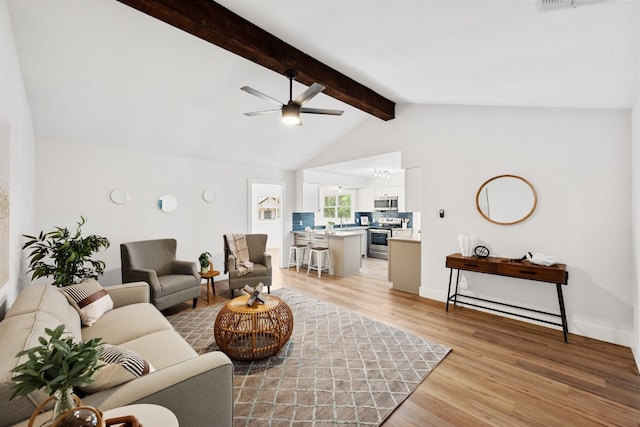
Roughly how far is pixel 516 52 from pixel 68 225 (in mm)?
5204

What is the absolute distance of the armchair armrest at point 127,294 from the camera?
262cm

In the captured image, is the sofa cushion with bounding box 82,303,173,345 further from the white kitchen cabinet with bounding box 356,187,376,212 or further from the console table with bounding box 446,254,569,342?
the white kitchen cabinet with bounding box 356,187,376,212

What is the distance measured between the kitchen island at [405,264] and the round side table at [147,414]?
395 centimetres

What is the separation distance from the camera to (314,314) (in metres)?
3.55

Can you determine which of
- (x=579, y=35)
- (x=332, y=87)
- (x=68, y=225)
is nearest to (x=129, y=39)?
(x=332, y=87)

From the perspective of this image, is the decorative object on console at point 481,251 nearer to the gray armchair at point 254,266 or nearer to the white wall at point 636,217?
the white wall at point 636,217

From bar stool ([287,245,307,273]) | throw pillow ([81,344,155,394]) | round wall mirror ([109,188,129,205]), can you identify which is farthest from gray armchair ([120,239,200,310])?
bar stool ([287,245,307,273])

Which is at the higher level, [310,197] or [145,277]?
[310,197]

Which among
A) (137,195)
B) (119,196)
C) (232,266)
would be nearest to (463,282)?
(232,266)

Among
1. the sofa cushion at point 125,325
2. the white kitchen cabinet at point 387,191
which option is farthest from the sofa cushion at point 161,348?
the white kitchen cabinet at point 387,191

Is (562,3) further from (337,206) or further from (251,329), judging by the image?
(337,206)

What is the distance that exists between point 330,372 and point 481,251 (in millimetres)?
2497

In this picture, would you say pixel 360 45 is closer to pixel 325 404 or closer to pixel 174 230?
pixel 325 404

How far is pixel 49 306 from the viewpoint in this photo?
1.74 m
